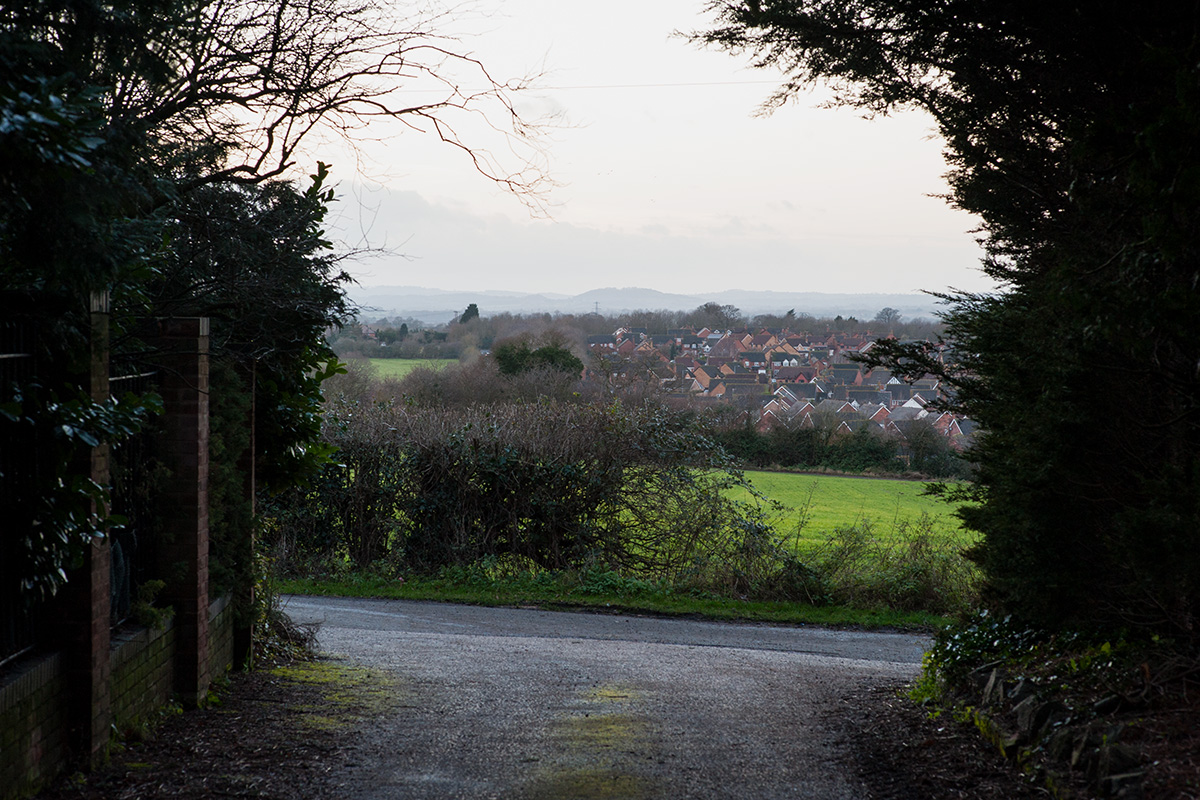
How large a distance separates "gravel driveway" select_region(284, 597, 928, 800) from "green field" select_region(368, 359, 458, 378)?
25480mm

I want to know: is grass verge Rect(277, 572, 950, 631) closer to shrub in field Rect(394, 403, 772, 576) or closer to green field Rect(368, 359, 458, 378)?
shrub in field Rect(394, 403, 772, 576)

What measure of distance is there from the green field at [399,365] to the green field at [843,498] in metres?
16.7

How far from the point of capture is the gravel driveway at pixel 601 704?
494 centimetres

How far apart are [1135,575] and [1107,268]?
Result: 1.68 m

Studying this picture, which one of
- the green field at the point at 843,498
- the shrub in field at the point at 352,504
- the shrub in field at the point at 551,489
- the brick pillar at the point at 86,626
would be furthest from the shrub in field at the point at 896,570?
the brick pillar at the point at 86,626

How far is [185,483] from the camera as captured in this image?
615cm

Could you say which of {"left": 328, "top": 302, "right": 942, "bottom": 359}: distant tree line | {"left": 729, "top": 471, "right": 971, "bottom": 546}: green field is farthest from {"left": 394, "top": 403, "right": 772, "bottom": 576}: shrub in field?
{"left": 328, "top": 302, "right": 942, "bottom": 359}: distant tree line

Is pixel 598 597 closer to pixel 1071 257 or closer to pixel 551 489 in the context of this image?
pixel 551 489

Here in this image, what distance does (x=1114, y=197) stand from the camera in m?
5.17

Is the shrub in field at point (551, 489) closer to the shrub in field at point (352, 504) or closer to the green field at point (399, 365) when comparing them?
the shrub in field at point (352, 504)

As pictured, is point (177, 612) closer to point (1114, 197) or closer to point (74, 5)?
point (74, 5)

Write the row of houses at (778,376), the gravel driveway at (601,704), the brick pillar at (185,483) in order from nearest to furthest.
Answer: the gravel driveway at (601,704) < the brick pillar at (185,483) < the row of houses at (778,376)

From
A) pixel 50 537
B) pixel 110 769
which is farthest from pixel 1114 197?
pixel 110 769

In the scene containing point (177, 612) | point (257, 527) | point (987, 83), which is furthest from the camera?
point (257, 527)
